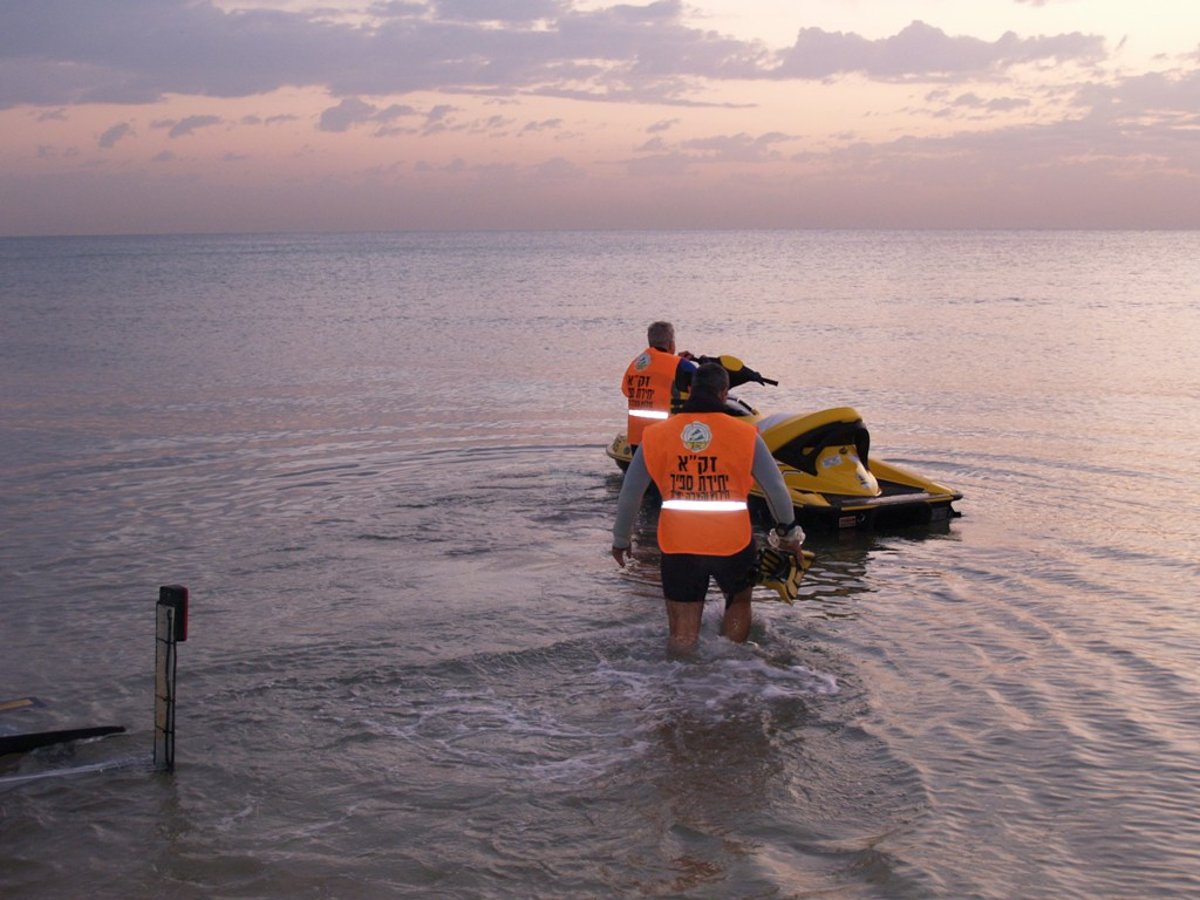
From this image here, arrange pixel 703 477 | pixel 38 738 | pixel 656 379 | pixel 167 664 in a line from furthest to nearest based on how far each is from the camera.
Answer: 1. pixel 656 379
2. pixel 703 477
3. pixel 38 738
4. pixel 167 664

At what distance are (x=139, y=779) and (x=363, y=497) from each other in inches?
275

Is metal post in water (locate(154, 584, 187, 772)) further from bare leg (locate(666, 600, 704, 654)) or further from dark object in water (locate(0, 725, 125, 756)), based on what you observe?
bare leg (locate(666, 600, 704, 654))

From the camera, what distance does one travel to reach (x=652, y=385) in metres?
11.2

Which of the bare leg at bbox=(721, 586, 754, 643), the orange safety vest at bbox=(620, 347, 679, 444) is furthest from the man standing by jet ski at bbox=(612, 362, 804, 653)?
the orange safety vest at bbox=(620, 347, 679, 444)

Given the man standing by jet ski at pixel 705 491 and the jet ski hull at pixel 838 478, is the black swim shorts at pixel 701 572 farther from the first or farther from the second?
the jet ski hull at pixel 838 478

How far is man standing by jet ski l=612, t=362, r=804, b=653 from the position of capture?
22.3ft

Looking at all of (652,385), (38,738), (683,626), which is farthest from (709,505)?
(652,385)

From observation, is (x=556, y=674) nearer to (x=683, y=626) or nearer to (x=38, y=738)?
(x=683, y=626)

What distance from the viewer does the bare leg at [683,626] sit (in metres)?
7.17

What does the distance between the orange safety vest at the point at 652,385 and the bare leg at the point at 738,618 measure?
151 inches

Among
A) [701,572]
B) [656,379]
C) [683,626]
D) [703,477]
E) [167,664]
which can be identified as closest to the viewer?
[167,664]

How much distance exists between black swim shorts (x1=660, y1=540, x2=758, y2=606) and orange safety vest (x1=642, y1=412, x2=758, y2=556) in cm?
5

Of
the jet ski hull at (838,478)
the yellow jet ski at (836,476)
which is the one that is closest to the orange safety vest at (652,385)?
the yellow jet ski at (836,476)

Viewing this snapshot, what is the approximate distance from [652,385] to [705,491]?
174 inches
